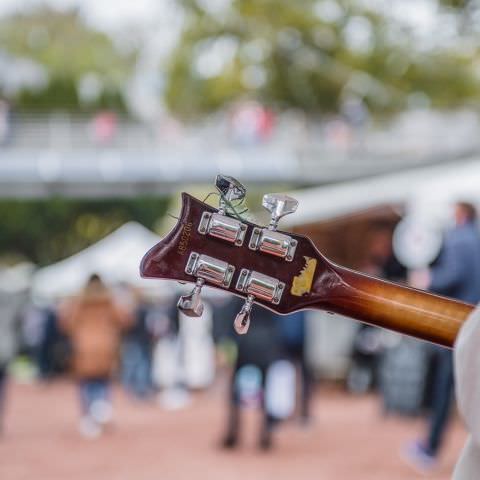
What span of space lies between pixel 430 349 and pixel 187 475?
429cm

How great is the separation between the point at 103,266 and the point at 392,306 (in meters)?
22.0

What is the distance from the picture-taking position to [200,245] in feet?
7.84

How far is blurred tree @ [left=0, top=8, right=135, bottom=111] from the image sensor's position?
5088 centimetres

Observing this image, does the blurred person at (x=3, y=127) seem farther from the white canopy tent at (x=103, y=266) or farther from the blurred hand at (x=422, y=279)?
the blurred hand at (x=422, y=279)

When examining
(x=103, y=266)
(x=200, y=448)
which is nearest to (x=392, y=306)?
(x=200, y=448)

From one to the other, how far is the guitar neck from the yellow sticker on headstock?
0.02 metres

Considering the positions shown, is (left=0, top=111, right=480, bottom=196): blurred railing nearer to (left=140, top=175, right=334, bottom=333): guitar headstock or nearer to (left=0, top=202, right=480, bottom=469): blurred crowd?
(left=0, top=202, right=480, bottom=469): blurred crowd

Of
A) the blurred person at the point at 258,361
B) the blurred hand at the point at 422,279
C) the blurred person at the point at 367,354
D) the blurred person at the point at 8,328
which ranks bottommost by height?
the blurred person at the point at 367,354

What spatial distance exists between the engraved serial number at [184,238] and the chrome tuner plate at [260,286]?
123mm

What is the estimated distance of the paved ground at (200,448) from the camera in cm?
926

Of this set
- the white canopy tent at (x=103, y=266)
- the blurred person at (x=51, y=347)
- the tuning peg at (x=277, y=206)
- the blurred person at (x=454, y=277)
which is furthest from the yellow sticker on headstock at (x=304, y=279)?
the white canopy tent at (x=103, y=266)

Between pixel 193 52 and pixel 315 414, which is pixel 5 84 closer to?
pixel 193 52

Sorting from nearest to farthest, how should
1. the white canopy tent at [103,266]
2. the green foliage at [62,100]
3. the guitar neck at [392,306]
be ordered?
the guitar neck at [392,306] < the white canopy tent at [103,266] < the green foliage at [62,100]

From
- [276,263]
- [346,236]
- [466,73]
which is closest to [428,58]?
[466,73]
